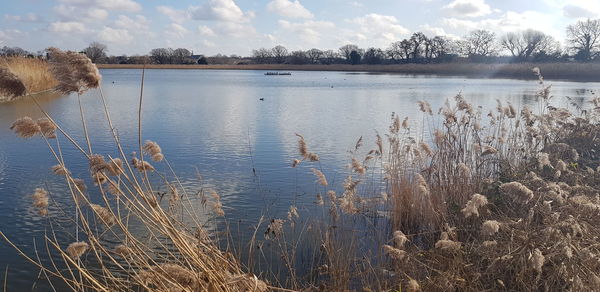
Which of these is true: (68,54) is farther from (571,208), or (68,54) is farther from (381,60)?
(381,60)

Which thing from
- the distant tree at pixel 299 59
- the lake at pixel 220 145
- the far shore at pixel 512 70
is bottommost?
the lake at pixel 220 145

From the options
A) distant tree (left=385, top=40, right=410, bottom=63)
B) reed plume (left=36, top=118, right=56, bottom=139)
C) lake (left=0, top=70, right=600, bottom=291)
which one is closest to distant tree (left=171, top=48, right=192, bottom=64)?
distant tree (left=385, top=40, right=410, bottom=63)

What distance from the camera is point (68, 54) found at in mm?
2379

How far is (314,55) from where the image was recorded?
83.3 m

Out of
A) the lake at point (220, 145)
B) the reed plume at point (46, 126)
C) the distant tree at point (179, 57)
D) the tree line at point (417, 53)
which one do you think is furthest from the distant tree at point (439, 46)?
the reed plume at point (46, 126)

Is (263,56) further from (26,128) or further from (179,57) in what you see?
(26,128)

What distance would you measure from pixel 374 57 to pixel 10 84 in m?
73.1

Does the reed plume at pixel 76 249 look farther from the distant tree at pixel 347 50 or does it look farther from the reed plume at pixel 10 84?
the distant tree at pixel 347 50

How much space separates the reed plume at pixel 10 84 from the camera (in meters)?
2.33

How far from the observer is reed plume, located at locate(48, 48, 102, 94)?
7.83ft

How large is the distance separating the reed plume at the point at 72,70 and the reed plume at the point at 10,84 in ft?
0.50

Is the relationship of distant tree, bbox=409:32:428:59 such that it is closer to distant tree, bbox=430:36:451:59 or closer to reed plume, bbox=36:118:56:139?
distant tree, bbox=430:36:451:59

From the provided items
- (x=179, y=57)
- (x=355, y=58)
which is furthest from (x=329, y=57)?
(x=179, y=57)

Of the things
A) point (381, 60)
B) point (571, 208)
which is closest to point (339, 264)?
point (571, 208)
